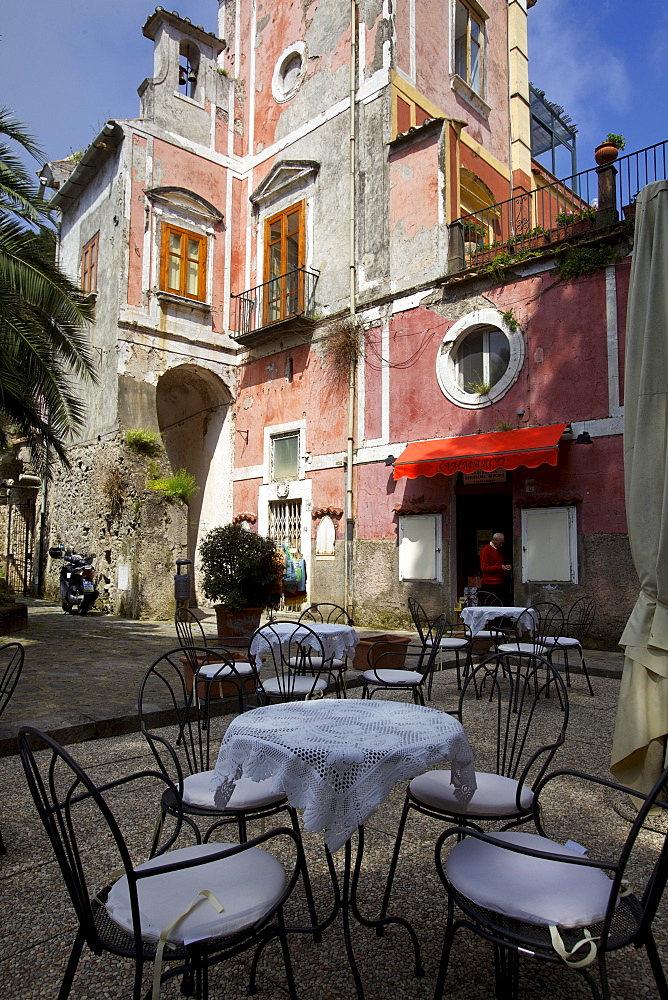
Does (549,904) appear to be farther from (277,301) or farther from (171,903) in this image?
(277,301)

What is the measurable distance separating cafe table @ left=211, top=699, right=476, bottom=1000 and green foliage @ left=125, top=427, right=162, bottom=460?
10.5 meters

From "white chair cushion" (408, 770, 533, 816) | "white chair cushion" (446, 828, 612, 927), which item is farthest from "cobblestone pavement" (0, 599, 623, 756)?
"white chair cushion" (446, 828, 612, 927)

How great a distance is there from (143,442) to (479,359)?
6129 millimetres

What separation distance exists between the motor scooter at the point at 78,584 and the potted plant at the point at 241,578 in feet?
18.9

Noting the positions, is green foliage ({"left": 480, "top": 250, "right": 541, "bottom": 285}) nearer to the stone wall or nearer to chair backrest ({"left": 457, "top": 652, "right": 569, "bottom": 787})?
chair backrest ({"left": 457, "top": 652, "right": 569, "bottom": 787})

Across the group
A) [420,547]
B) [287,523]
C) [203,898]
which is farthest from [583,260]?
[203,898]

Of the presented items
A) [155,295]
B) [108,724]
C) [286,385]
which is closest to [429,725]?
[108,724]

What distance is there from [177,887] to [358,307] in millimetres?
11278

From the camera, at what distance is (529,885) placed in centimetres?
183

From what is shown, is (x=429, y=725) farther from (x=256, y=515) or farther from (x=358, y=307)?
(x=256, y=515)

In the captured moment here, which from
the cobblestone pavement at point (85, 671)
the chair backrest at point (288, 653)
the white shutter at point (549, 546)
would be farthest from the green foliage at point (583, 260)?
the chair backrest at point (288, 653)

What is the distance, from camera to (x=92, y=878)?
8.65 feet

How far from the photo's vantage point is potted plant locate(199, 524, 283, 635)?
7.21 metres

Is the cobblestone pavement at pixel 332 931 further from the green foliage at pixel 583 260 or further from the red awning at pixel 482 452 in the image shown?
the green foliage at pixel 583 260
